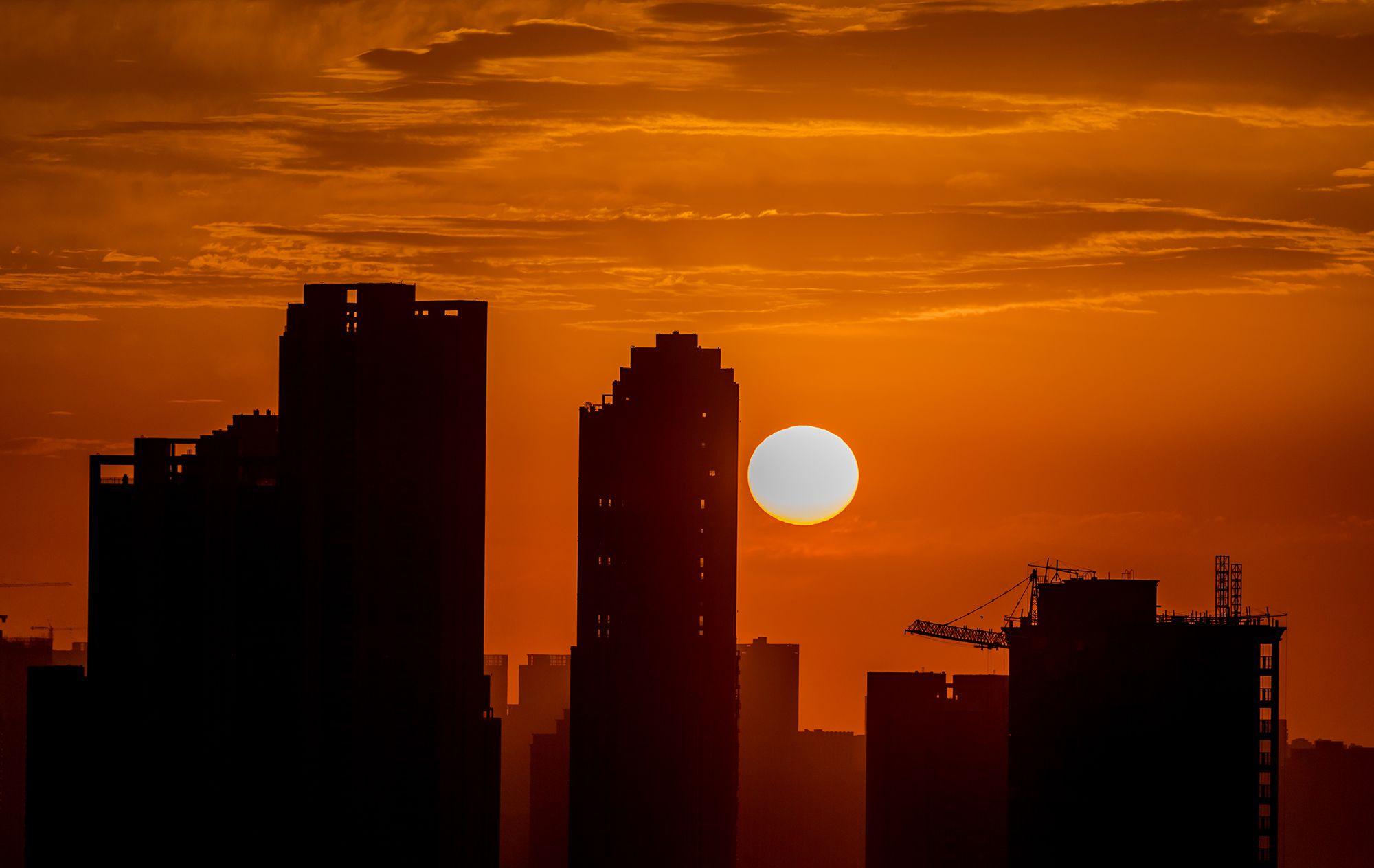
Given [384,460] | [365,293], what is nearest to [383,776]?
[384,460]

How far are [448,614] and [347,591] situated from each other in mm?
8498

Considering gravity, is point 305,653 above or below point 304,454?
below

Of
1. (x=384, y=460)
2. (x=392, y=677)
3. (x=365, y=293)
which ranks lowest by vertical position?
(x=392, y=677)

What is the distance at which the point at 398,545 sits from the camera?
194m

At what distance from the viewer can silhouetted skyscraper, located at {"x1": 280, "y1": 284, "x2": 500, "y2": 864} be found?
192875 mm

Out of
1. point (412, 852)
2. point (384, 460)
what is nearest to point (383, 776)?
point (412, 852)

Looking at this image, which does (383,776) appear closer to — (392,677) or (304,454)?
(392,677)

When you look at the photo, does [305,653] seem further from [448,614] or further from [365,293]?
[365,293]

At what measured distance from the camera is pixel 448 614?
7613 inches

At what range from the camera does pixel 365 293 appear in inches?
7594

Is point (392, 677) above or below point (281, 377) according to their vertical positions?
below

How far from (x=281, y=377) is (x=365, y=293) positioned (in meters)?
9.12

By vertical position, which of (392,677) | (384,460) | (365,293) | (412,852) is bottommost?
(412,852)

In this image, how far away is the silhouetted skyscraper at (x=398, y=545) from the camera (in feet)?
633
